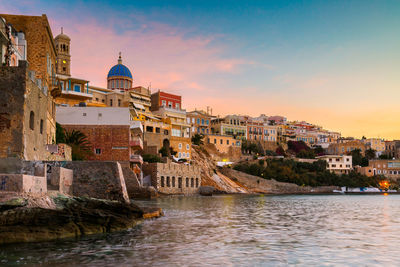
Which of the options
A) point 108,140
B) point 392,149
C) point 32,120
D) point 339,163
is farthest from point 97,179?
point 392,149

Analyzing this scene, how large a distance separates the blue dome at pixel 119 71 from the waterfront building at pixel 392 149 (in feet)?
261

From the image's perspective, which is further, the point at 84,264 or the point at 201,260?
the point at 201,260

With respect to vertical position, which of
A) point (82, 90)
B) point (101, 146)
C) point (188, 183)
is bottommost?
point (188, 183)

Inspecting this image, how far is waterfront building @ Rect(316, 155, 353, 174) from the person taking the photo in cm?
9794

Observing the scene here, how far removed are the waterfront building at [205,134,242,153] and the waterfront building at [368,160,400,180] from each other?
35676 mm

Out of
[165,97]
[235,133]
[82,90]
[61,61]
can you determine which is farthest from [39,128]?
[235,133]

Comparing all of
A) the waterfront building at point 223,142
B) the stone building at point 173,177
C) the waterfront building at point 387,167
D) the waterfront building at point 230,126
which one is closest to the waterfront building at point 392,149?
the waterfront building at point 387,167

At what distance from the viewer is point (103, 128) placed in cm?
4372

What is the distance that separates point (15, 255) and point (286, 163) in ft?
259

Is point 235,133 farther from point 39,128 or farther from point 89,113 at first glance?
point 39,128

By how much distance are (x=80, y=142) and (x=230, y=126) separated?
58022mm

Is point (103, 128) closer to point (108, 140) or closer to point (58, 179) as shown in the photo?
point (108, 140)

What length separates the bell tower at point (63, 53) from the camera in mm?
68812

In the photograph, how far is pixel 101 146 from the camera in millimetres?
43500
